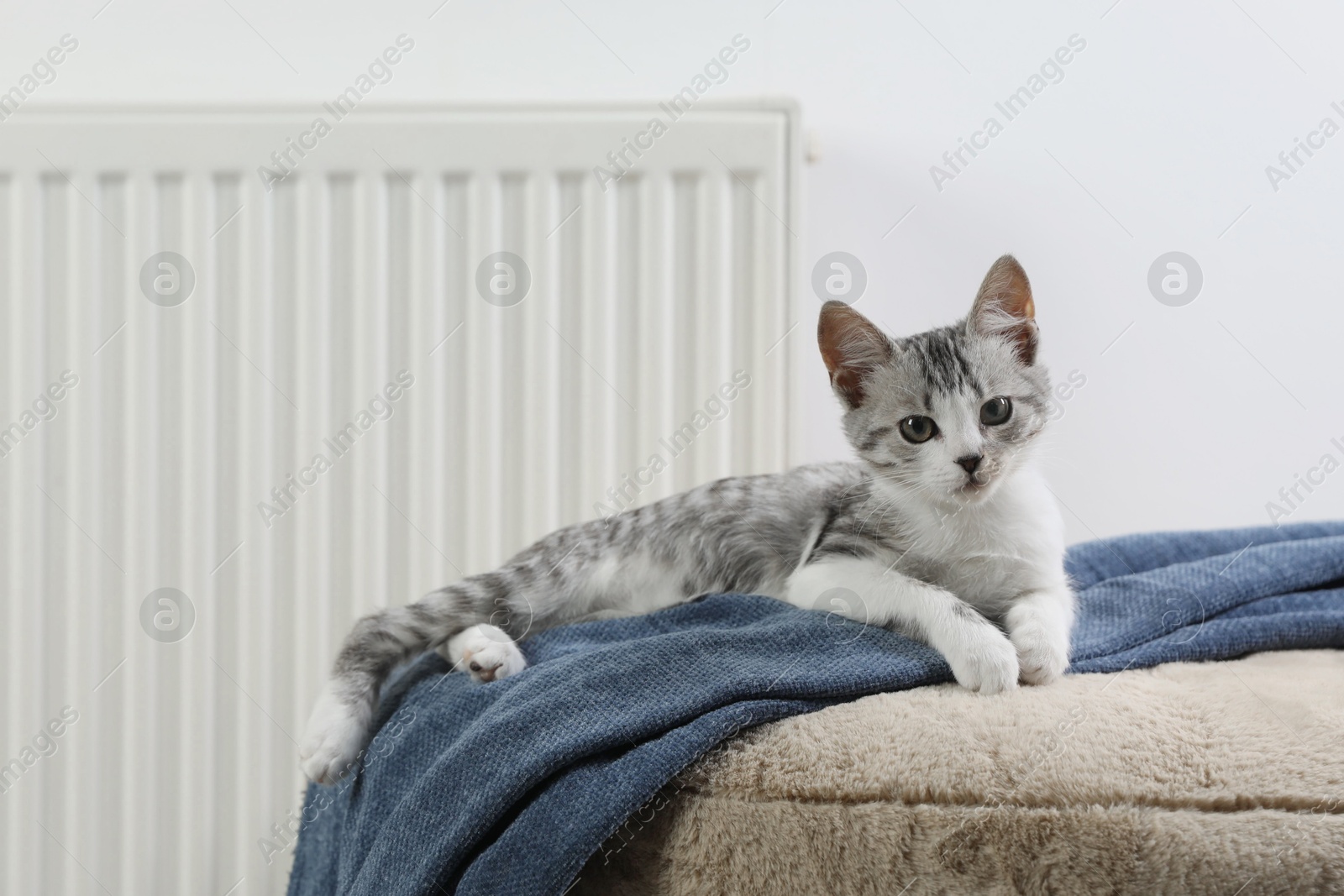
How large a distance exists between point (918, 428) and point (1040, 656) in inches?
10.1

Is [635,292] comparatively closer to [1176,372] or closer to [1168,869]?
[1176,372]

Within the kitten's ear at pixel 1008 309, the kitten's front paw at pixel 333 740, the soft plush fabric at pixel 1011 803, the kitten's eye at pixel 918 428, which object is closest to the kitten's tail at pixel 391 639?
the kitten's front paw at pixel 333 740

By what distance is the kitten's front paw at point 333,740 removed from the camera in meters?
0.93

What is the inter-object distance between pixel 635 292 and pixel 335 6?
2.56 ft

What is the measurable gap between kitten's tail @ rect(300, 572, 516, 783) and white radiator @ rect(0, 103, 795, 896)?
524 millimetres

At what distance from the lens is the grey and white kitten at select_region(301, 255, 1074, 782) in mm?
909

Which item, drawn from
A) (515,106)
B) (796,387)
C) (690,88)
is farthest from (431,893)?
(690,88)

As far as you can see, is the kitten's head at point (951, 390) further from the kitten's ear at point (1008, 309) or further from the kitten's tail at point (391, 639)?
the kitten's tail at point (391, 639)

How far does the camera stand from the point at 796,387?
160 cm

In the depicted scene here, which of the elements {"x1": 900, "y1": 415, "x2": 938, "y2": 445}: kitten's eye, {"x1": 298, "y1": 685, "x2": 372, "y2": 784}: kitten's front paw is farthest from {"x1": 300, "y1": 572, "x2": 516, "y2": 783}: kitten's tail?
{"x1": 900, "y1": 415, "x2": 938, "y2": 445}: kitten's eye

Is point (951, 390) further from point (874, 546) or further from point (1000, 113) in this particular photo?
point (1000, 113)

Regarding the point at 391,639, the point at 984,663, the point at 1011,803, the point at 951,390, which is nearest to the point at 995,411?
the point at 951,390

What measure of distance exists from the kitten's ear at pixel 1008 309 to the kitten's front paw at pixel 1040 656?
302mm

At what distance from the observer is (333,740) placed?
938 millimetres
